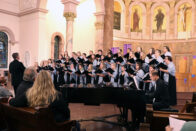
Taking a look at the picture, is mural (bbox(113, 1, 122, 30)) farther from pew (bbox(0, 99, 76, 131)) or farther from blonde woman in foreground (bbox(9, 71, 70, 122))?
pew (bbox(0, 99, 76, 131))

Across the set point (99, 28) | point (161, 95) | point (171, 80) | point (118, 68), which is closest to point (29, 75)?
point (161, 95)

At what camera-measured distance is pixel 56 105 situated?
247 cm

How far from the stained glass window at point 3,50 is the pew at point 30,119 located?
1178 cm

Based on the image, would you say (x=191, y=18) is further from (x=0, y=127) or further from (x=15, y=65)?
(x=0, y=127)

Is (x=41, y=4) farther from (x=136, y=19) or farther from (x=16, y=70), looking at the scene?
(x=136, y=19)

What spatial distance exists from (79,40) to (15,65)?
9.28m

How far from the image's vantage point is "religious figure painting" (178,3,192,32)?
16328 millimetres

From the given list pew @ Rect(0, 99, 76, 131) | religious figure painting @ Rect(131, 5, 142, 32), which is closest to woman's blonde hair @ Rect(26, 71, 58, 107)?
pew @ Rect(0, 99, 76, 131)

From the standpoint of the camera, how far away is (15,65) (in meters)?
6.11

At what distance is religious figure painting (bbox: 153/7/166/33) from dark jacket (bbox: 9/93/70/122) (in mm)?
16517

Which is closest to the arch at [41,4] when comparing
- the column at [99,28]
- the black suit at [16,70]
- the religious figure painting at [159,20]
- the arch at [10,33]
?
the arch at [10,33]

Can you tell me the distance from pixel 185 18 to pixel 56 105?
1703 centimetres

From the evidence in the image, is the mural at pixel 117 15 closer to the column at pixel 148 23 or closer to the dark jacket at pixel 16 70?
the column at pixel 148 23

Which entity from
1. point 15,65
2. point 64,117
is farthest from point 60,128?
point 15,65
